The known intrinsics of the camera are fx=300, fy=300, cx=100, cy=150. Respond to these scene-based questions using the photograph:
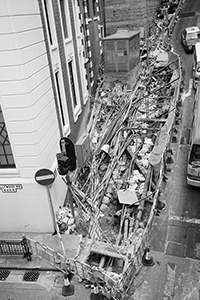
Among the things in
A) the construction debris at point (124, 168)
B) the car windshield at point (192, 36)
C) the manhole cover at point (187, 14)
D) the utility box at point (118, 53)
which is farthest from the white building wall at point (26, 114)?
the manhole cover at point (187, 14)

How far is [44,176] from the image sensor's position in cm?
800

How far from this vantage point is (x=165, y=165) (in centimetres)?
1327

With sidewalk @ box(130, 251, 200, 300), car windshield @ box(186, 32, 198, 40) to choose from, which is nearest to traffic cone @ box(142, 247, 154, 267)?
sidewalk @ box(130, 251, 200, 300)

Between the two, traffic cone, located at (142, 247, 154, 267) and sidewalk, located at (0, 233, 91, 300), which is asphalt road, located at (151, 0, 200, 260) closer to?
traffic cone, located at (142, 247, 154, 267)

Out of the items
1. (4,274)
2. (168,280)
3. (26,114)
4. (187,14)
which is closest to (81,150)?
(26,114)

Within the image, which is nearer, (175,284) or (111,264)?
(175,284)

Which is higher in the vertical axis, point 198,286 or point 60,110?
point 60,110

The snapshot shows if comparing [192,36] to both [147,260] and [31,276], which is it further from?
[31,276]

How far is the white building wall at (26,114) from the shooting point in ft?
23.6

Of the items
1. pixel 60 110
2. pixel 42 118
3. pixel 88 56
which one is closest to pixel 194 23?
pixel 88 56

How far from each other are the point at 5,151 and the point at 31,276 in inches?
140

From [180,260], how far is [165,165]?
525 centimetres

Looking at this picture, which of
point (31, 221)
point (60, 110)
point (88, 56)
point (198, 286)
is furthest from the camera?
point (88, 56)

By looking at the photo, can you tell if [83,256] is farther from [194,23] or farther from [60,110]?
[194,23]
